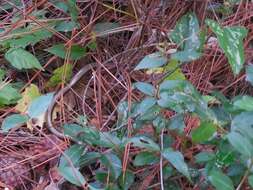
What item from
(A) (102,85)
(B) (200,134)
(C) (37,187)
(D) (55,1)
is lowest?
(C) (37,187)

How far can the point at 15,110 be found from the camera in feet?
5.34

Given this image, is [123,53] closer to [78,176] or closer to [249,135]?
[78,176]

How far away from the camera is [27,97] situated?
1.65 m

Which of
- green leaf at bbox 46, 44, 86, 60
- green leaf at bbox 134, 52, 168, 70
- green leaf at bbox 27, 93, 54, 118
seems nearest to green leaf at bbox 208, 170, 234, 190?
green leaf at bbox 134, 52, 168, 70

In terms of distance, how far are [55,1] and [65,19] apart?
7 cm

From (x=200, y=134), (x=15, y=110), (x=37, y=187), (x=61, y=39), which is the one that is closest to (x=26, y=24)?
(x=61, y=39)

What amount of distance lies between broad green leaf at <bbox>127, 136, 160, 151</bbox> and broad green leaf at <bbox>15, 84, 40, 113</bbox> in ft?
1.67

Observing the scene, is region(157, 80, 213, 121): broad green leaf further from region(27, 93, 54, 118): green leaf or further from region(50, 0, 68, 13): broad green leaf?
region(50, 0, 68, 13): broad green leaf

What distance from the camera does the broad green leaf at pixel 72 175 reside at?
1231 millimetres

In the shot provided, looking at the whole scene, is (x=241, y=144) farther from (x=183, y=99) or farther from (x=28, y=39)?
(x=28, y=39)

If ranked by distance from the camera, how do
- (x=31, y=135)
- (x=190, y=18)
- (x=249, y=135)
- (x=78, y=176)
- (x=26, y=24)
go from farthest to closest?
(x=26, y=24) → (x=31, y=135) → (x=190, y=18) → (x=78, y=176) → (x=249, y=135)

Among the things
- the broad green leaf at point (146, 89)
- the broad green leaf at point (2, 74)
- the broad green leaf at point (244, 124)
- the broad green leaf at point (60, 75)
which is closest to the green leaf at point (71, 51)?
the broad green leaf at point (60, 75)

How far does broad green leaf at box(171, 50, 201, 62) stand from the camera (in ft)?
4.27

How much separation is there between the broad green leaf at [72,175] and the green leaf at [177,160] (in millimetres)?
201
